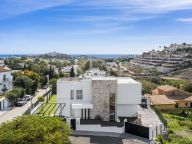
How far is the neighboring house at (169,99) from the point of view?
57125 millimetres

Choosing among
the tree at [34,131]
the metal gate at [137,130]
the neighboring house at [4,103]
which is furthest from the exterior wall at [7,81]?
the tree at [34,131]

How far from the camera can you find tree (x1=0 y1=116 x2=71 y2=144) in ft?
56.9

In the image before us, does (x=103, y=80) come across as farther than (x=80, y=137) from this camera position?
Yes

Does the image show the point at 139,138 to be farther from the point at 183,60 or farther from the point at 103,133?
the point at 183,60

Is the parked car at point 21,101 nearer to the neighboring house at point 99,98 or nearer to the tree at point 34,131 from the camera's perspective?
the neighboring house at point 99,98

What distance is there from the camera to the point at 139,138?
24.3 meters

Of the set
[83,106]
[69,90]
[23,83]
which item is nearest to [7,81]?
[23,83]

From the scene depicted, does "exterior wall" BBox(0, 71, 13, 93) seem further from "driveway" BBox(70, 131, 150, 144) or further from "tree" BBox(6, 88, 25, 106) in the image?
"driveway" BBox(70, 131, 150, 144)

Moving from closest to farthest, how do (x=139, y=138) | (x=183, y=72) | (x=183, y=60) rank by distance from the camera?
(x=139, y=138), (x=183, y=72), (x=183, y=60)

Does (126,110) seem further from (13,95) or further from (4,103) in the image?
(13,95)

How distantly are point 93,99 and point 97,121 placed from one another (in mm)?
2565

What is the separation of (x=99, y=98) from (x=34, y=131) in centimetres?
1272

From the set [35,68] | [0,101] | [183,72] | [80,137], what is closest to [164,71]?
[183,72]

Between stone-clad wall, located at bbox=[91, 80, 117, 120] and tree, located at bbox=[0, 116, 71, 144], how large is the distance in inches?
418
